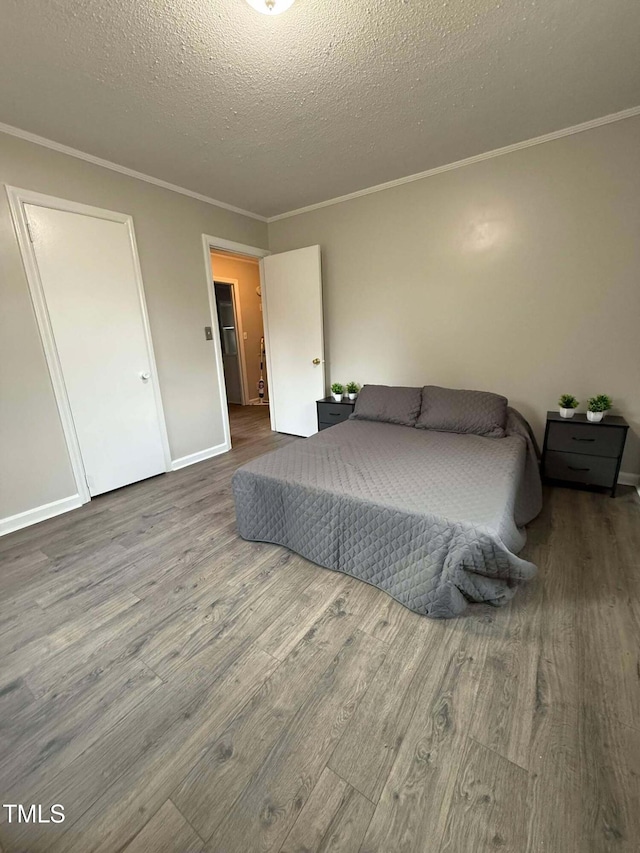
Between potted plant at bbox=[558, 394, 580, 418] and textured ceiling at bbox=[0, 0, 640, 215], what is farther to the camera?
potted plant at bbox=[558, 394, 580, 418]

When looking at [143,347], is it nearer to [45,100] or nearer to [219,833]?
[45,100]

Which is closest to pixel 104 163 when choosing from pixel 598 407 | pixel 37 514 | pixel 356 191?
pixel 356 191

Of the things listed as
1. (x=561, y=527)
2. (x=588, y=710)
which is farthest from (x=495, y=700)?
(x=561, y=527)

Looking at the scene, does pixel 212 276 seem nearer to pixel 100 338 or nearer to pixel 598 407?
pixel 100 338

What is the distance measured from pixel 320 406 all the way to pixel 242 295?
3.26 meters

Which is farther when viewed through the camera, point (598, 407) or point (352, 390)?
point (352, 390)

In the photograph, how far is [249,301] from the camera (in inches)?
235

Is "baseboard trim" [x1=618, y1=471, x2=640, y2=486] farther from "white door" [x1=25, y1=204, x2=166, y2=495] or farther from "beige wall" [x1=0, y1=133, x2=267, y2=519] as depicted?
"white door" [x1=25, y1=204, x2=166, y2=495]

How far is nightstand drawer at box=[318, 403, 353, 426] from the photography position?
346 centimetres

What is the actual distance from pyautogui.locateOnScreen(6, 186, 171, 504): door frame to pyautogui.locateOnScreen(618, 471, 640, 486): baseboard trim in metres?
3.89

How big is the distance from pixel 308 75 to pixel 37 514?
321 cm

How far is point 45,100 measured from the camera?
73.0 inches

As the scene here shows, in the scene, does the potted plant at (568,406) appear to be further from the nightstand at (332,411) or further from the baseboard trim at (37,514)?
the baseboard trim at (37,514)

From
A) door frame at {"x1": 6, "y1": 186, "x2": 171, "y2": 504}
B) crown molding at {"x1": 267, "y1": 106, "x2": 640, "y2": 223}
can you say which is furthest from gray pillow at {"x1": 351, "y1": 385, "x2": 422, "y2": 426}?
door frame at {"x1": 6, "y1": 186, "x2": 171, "y2": 504}
